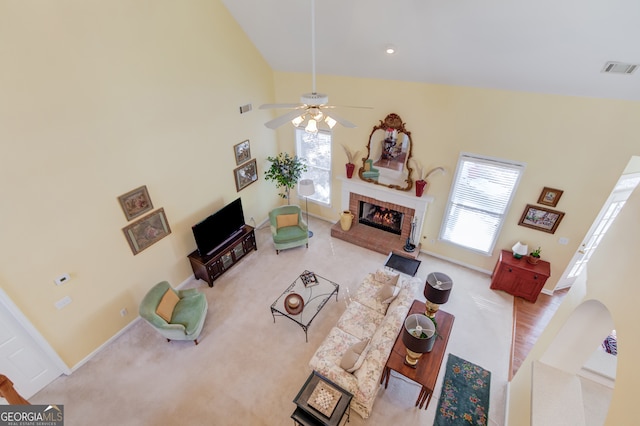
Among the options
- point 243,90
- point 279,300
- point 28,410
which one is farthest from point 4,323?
point 243,90

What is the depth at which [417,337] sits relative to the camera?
3.67m

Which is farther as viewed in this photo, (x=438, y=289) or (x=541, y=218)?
(x=541, y=218)

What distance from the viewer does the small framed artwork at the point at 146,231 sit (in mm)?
5047

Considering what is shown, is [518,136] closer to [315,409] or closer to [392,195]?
[392,195]

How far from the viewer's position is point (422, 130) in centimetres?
604

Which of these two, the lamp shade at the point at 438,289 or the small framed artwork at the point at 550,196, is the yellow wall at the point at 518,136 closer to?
the small framed artwork at the point at 550,196

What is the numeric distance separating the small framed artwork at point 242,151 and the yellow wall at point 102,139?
1.05 ft

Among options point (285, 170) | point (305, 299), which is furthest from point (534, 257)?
point (285, 170)

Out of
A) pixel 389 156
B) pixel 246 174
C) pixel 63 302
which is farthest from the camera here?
pixel 246 174

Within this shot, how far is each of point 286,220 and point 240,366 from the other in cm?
337

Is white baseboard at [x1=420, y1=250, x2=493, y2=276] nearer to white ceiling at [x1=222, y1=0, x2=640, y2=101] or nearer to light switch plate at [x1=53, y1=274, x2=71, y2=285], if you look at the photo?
white ceiling at [x1=222, y1=0, x2=640, y2=101]

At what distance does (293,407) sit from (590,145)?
19.7 ft

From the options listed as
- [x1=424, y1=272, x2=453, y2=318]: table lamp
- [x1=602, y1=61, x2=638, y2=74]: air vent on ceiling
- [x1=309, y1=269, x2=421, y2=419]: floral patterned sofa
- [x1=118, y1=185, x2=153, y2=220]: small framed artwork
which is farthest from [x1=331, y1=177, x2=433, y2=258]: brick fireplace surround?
[x1=118, y1=185, x2=153, y2=220]: small framed artwork

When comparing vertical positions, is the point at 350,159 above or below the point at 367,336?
above
